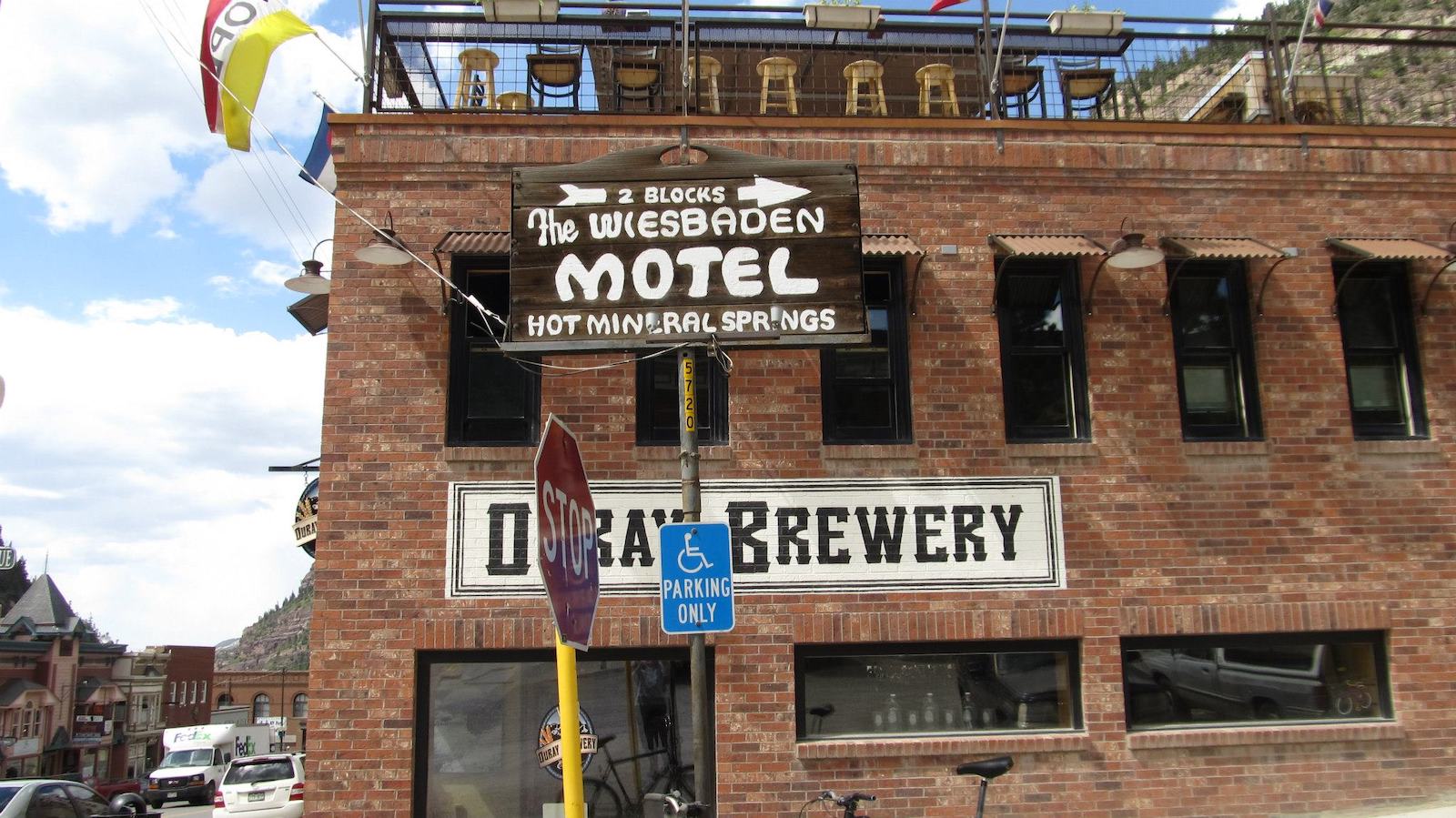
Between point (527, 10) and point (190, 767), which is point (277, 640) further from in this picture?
point (527, 10)

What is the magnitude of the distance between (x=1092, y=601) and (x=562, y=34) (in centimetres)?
729

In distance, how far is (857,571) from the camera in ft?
28.1

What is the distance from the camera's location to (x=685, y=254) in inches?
252

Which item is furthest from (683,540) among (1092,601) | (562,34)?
(562,34)

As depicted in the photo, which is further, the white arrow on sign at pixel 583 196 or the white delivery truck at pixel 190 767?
the white delivery truck at pixel 190 767

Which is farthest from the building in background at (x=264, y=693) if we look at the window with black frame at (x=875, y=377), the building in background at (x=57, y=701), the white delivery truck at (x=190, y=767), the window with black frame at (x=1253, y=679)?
the window with black frame at (x=1253, y=679)

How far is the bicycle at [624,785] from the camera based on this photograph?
8.38 meters

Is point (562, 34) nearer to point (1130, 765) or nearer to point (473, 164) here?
point (473, 164)

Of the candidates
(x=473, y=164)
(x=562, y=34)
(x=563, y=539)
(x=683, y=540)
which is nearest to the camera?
(x=563, y=539)

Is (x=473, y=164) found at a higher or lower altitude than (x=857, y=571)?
higher

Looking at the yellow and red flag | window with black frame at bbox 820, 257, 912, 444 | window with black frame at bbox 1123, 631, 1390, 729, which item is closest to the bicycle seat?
window with black frame at bbox 1123, 631, 1390, 729

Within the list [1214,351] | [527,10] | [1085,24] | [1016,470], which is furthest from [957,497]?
[527,10]

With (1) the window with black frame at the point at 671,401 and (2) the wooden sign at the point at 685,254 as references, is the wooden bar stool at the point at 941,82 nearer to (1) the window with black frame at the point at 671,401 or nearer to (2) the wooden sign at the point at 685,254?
(1) the window with black frame at the point at 671,401

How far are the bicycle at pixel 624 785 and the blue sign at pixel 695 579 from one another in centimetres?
309
